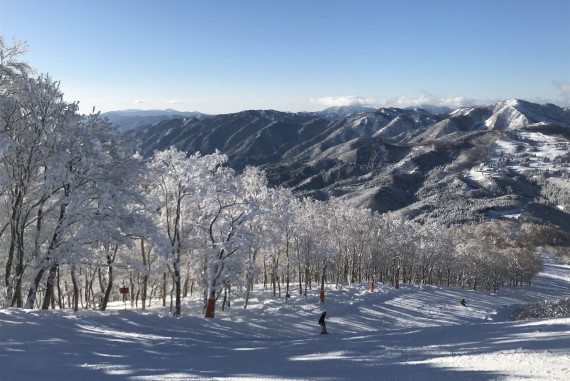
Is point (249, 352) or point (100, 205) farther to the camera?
point (100, 205)

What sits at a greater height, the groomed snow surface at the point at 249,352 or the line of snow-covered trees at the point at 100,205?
the line of snow-covered trees at the point at 100,205

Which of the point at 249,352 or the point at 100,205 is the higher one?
the point at 100,205

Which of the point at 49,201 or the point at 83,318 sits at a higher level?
the point at 49,201

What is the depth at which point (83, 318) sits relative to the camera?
21109 mm

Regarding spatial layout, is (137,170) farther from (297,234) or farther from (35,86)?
(297,234)

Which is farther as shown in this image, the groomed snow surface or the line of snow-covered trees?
the line of snow-covered trees

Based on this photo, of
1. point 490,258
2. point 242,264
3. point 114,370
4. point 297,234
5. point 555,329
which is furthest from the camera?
point 490,258

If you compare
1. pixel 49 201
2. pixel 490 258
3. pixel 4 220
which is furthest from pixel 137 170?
pixel 490 258

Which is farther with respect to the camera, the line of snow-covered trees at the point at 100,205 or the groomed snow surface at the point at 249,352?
the line of snow-covered trees at the point at 100,205

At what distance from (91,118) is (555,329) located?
27.0 meters

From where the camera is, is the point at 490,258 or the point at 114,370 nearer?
the point at 114,370

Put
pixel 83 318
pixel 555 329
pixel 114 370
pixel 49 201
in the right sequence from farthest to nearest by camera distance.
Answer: pixel 49 201 → pixel 83 318 → pixel 555 329 → pixel 114 370

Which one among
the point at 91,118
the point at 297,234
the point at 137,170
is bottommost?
the point at 297,234

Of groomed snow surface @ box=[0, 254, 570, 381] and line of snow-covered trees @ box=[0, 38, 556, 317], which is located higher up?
line of snow-covered trees @ box=[0, 38, 556, 317]
